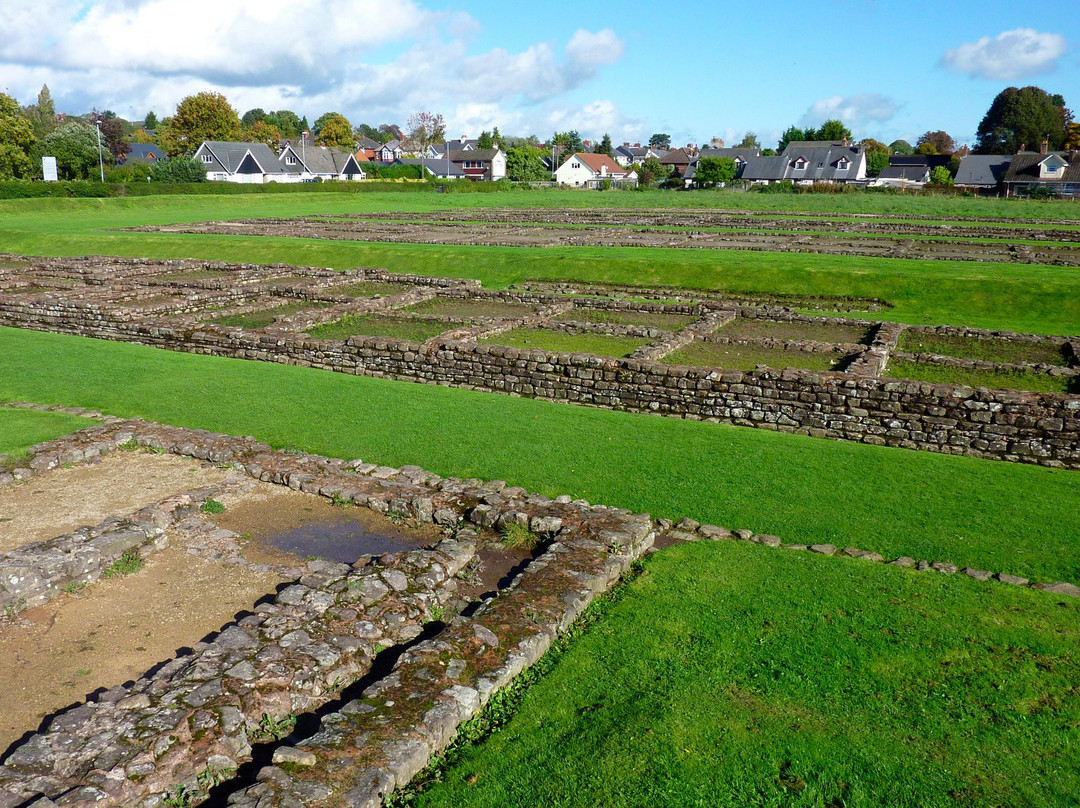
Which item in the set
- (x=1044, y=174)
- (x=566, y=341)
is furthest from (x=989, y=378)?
(x=1044, y=174)

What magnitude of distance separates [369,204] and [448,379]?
56.5 metres

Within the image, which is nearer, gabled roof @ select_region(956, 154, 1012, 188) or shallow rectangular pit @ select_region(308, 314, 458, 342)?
shallow rectangular pit @ select_region(308, 314, 458, 342)

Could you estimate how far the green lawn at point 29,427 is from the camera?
11414 millimetres

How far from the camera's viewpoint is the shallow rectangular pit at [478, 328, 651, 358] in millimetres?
18203

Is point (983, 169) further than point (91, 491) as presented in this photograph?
Yes

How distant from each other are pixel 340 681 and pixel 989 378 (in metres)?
14.4

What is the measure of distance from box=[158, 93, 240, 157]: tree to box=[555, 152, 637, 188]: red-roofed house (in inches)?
1956

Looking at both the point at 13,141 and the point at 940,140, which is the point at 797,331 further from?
the point at 940,140

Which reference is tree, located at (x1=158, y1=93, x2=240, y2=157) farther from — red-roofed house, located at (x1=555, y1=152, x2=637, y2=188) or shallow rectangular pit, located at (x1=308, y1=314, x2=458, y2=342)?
shallow rectangular pit, located at (x1=308, y1=314, x2=458, y2=342)

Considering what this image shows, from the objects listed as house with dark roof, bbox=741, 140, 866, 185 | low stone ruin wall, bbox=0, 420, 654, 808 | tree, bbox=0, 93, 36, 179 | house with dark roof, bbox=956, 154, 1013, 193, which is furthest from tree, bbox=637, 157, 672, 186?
low stone ruin wall, bbox=0, 420, 654, 808

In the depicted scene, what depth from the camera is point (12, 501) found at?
9781mm

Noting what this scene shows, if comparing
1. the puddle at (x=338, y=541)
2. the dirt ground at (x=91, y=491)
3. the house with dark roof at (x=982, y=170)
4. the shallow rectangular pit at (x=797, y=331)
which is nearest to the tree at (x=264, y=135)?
the house with dark roof at (x=982, y=170)

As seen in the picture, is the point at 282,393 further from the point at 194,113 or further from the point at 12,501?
the point at 194,113

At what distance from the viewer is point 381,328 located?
20.3 m
